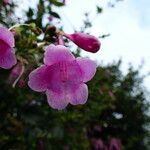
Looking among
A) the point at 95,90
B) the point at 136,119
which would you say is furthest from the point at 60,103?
the point at 136,119

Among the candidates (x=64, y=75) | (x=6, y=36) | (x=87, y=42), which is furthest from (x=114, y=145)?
(x=6, y=36)

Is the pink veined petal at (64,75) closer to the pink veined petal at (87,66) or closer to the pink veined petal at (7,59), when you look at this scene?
the pink veined petal at (87,66)

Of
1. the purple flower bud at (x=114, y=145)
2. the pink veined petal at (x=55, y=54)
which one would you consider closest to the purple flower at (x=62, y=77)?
the pink veined petal at (x=55, y=54)

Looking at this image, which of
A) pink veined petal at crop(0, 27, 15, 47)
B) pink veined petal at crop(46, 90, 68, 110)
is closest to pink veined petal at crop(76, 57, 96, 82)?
pink veined petal at crop(46, 90, 68, 110)

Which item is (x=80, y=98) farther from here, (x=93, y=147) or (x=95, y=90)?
(x=93, y=147)

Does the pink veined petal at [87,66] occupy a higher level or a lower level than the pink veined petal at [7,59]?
lower

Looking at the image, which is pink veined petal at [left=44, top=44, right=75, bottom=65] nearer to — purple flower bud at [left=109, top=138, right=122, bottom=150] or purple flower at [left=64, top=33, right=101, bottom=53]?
purple flower at [left=64, top=33, right=101, bottom=53]

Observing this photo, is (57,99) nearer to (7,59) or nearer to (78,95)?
(78,95)
